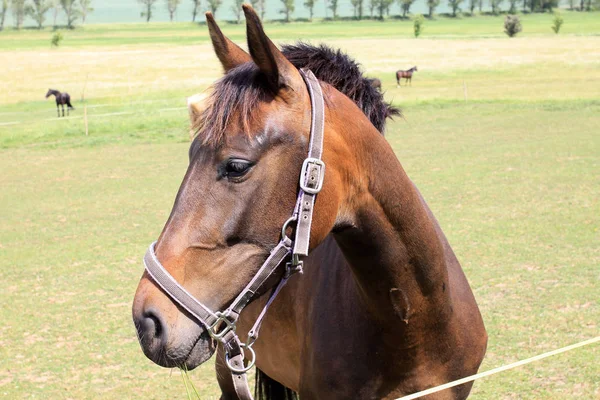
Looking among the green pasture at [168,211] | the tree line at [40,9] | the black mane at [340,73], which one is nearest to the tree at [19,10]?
the tree line at [40,9]

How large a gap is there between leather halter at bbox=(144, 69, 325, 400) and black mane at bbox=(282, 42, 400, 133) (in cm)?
34

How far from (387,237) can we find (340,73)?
0.63 meters

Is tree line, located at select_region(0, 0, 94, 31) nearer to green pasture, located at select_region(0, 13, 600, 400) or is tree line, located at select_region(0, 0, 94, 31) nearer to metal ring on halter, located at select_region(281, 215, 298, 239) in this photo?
green pasture, located at select_region(0, 13, 600, 400)

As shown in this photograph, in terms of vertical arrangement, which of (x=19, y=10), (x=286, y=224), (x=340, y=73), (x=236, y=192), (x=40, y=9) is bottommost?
(x=286, y=224)

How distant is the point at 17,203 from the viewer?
42.9ft

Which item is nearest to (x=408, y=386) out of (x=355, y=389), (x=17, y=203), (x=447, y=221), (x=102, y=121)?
(x=355, y=389)

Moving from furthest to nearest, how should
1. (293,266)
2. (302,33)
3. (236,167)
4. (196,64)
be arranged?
(302,33), (196,64), (293,266), (236,167)

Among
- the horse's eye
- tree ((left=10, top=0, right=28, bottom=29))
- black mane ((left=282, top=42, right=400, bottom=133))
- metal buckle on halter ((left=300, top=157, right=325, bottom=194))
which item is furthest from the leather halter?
tree ((left=10, top=0, right=28, bottom=29))

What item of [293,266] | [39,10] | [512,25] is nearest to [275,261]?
[293,266]

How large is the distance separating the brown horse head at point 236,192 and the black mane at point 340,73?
1.18 ft

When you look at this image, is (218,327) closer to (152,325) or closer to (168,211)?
(152,325)

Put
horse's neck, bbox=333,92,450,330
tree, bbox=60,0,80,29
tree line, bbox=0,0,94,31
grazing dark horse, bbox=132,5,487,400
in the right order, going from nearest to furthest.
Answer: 1. grazing dark horse, bbox=132,5,487,400
2. horse's neck, bbox=333,92,450,330
3. tree line, bbox=0,0,94,31
4. tree, bbox=60,0,80,29

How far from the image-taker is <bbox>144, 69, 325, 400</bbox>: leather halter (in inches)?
76.7

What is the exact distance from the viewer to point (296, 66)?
2.45 m
